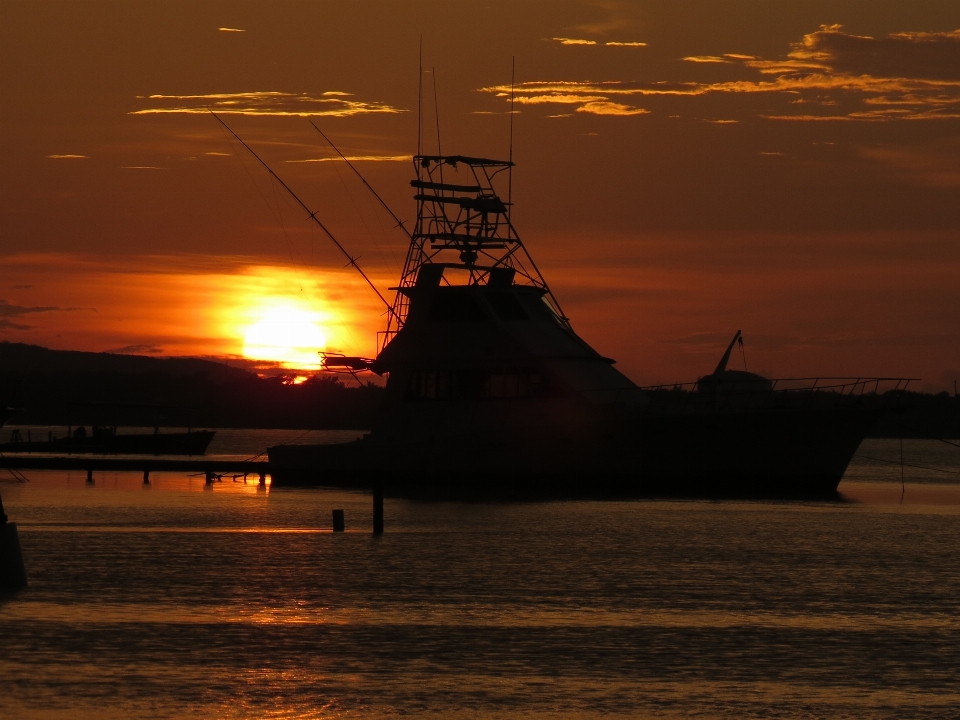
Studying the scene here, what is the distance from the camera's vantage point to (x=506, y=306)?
55250 millimetres

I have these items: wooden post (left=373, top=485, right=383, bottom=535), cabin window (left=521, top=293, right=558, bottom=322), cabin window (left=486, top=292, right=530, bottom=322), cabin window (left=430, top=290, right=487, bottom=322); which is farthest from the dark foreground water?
cabin window (left=521, top=293, right=558, bottom=322)

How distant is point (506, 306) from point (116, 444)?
45.5 metres

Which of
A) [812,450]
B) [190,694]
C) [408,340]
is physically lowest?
→ [190,694]

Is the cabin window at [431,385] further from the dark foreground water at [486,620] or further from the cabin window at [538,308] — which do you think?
the dark foreground water at [486,620]

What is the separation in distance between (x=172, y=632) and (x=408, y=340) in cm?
3373

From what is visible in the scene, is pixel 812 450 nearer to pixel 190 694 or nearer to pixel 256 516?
pixel 256 516

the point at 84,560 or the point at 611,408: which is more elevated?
the point at 611,408

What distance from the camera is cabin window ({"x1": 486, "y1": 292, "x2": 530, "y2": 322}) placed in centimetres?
5505

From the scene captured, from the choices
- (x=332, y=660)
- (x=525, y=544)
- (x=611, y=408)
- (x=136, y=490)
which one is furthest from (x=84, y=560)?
(x=136, y=490)

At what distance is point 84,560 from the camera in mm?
34406

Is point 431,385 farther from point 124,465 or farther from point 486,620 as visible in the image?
point 486,620

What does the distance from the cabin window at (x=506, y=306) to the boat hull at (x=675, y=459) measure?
4.93 meters

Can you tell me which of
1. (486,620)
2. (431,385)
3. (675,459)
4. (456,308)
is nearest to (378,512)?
(675,459)

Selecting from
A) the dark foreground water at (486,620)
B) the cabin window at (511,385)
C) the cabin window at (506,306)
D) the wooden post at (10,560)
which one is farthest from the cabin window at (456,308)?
the wooden post at (10,560)
